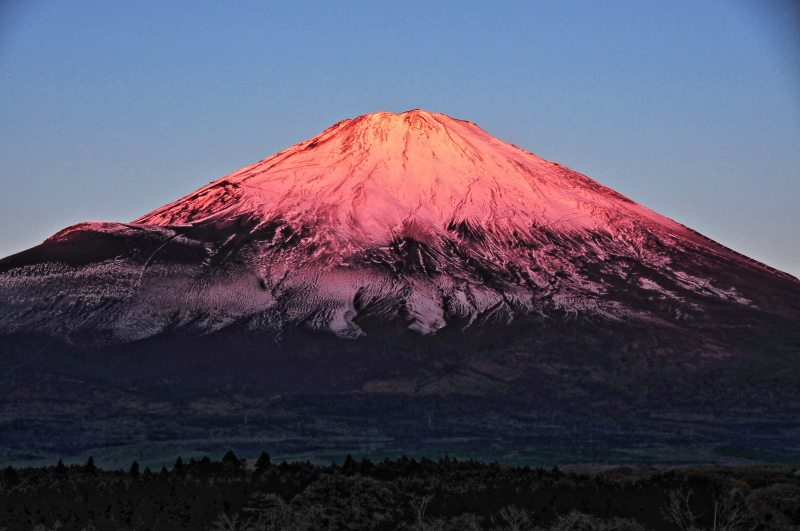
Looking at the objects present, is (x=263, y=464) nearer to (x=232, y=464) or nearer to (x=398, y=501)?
(x=232, y=464)

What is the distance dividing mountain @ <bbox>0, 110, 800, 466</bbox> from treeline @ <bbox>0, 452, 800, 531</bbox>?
8867 cm

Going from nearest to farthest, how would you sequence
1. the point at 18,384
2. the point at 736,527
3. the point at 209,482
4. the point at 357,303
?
the point at 736,527 → the point at 209,482 → the point at 18,384 → the point at 357,303

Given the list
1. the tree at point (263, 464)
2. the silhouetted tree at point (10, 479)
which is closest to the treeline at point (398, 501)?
the silhouetted tree at point (10, 479)

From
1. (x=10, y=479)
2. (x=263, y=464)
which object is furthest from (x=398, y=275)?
(x=10, y=479)

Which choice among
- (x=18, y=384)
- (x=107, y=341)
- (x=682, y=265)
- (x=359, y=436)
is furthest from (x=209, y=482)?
(x=682, y=265)

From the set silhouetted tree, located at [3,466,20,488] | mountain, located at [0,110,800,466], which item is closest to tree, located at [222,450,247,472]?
silhouetted tree, located at [3,466,20,488]

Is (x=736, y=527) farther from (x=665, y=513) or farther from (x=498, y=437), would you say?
(x=498, y=437)

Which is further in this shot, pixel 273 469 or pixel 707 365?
pixel 707 365

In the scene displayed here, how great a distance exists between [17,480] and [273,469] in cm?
1045

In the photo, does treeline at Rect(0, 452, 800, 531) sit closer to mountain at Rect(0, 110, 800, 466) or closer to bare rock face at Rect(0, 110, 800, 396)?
mountain at Rect(0, 110, 800, 466)

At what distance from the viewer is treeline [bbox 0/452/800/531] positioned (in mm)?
42969

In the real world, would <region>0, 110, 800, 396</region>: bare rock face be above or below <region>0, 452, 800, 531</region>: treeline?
above

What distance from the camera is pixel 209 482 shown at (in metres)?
50.3

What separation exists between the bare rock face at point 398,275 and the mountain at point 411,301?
12.8 inches
